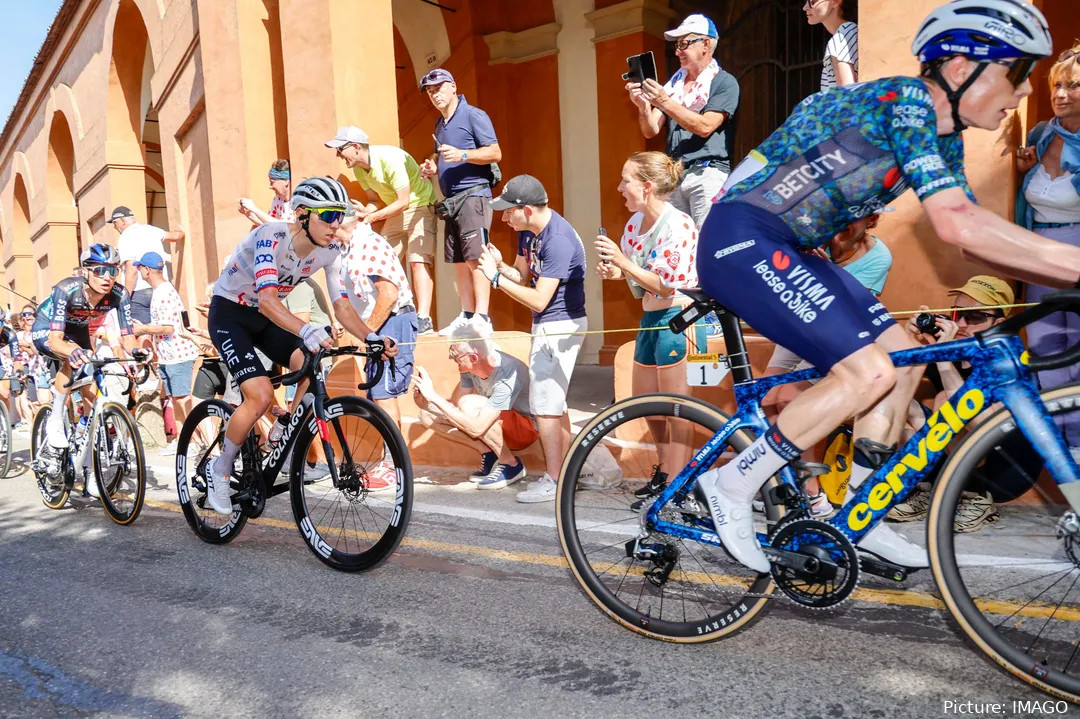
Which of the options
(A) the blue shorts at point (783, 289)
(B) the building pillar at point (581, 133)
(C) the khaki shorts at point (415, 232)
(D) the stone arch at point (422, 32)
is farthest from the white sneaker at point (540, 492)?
(D) the stone arch at point (422, 32)

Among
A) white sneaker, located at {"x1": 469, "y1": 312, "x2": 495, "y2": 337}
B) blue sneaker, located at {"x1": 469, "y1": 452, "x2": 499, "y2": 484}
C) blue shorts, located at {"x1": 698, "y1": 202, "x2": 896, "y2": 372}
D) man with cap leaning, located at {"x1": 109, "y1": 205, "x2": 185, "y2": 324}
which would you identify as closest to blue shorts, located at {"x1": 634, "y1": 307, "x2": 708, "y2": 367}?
white sneaker, located at {"x1": 469, "y1": 312, "x2": 495, "y2": 337}

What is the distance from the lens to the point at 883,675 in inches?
103

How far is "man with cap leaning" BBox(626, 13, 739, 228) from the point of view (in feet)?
18.8

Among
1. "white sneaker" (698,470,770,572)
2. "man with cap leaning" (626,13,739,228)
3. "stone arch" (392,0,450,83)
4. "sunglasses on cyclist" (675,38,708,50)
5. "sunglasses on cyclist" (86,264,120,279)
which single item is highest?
"stone arch" (392,0,450,83)

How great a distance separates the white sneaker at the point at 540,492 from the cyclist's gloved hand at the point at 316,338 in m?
1.90

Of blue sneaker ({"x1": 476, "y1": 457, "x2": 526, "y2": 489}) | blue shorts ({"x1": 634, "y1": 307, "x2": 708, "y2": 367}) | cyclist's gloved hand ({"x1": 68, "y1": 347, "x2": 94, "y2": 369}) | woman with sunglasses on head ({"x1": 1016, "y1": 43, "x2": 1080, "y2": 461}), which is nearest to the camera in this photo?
woman with sunglasses on head ({"x1": 1016, "y1": 43, "x2": 1080, "y2": 461})

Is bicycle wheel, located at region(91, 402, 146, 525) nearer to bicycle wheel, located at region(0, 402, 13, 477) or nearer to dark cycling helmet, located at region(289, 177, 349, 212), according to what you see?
dark cycling helmet, located at region(289, 177, 349, 212)

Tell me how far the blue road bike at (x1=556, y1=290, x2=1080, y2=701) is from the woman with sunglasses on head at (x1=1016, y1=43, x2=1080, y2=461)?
1273mm

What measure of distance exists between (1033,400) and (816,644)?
1173 millimetres

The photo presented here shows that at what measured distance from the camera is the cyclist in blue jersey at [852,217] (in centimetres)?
234

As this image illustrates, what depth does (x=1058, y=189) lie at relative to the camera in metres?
4.24

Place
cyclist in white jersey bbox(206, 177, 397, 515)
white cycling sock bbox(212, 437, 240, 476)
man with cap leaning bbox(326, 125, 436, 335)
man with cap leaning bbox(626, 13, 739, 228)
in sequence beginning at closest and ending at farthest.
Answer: cyclist in white jersey bbox(206, 177, 397, 515) < white cycling sock bbox(212, 437, 240, 476) < man with cap leaning bbox(626, 13, 739, 228) < man with cap leaning bbox(326, 125, 436, 335)

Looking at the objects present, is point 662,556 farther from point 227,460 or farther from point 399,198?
point 399,198

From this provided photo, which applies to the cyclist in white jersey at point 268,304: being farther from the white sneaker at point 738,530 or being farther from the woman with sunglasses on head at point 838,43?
the woman with sunglasses on head at point 838,43
